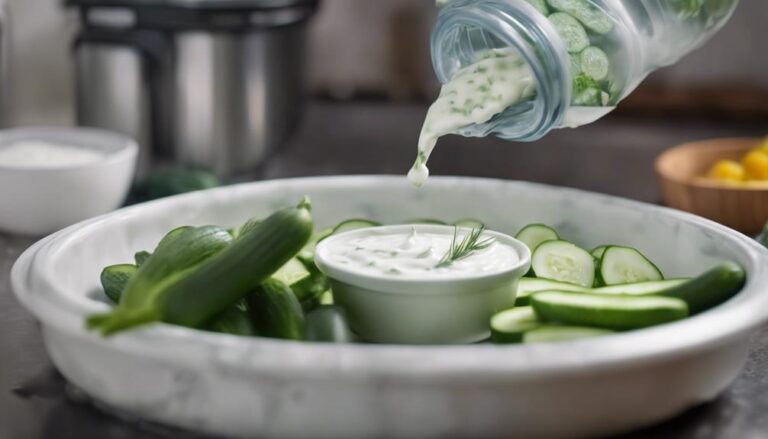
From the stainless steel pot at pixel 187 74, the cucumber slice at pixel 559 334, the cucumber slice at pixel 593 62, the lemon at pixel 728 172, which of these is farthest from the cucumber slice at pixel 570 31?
the stainless steel pot at pixel 187 74

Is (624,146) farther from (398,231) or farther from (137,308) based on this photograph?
(137,308)

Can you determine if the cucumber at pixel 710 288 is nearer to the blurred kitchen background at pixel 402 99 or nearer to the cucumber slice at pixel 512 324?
the cucumber slice at pixel 512 324

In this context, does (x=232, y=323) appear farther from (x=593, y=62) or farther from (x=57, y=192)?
(x=57, y=192)

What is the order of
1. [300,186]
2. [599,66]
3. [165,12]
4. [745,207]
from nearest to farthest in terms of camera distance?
1. [599,66]
2. [300,186]
3. [745,207]
4. [165,12]

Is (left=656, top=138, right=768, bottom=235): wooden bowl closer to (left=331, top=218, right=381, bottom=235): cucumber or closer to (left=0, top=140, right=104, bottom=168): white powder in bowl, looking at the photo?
(left=331, top=218, right=381, bottom=235): cucumber

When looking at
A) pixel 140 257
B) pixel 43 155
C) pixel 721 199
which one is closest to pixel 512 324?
pixel 140 257

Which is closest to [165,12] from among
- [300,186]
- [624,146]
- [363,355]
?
[300,186]

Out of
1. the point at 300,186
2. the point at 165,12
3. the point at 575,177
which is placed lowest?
the point at 575,177
